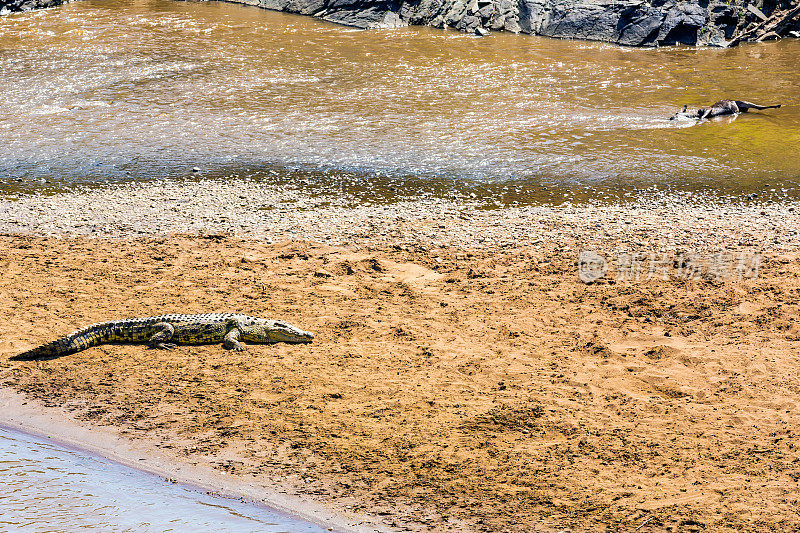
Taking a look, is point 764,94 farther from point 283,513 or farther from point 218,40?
point 283,513

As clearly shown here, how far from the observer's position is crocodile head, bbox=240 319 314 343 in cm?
782

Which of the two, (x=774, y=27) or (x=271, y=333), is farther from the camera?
(x=774, y=27)

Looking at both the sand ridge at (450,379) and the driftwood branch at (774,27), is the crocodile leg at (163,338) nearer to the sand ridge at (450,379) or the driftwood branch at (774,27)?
the sand ridge at (450,379)

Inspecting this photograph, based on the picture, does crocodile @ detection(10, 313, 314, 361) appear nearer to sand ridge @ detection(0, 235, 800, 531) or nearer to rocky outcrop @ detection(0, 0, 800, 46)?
sand ridge @ detection(0, 235, 800, 531)

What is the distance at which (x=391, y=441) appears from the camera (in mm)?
6395

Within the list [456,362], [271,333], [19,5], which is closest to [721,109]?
[456,362]

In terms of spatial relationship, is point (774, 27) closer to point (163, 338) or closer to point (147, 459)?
point (163, 338)

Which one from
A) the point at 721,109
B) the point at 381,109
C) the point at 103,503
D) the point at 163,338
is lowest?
the point at 103,503

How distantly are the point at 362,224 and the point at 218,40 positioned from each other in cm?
1327

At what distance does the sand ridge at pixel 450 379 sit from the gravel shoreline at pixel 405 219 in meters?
0.41

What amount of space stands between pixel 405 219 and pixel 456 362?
11.8 feet

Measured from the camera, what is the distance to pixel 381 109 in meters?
15.9

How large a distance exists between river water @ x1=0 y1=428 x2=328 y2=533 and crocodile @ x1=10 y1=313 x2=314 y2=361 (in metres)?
1.73

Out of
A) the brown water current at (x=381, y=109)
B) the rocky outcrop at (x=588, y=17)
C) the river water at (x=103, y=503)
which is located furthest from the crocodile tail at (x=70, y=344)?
the rocky outcrop at (x=588, y=17)
